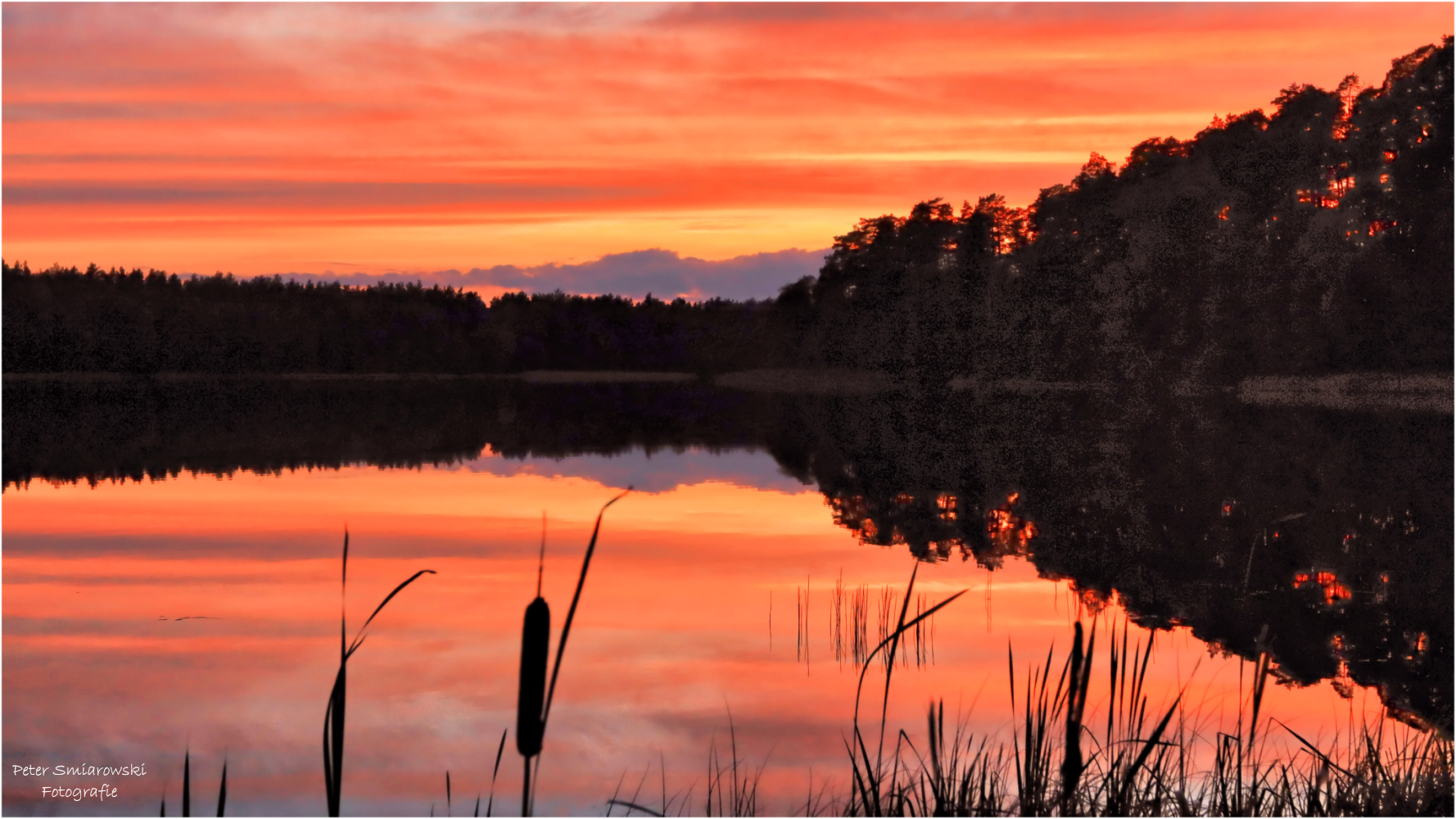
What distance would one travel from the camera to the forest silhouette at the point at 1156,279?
58.6 m

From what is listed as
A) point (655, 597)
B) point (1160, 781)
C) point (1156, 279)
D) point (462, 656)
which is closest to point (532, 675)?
point (1160, 781)

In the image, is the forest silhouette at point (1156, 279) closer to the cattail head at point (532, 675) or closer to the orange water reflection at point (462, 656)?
the orange water reflection at point (462, 656)

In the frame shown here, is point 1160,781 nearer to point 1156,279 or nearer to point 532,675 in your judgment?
point 532,675

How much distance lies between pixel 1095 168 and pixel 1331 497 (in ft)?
193

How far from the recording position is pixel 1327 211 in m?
61.6

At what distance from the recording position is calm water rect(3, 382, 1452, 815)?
9094 mm

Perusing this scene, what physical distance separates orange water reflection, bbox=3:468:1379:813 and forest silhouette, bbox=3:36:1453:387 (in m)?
48.2

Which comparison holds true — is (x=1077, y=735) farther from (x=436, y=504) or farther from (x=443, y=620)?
(x=436, y=504)

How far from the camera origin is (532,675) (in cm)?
224

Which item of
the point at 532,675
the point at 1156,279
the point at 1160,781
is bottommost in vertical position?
the point at 1160,781

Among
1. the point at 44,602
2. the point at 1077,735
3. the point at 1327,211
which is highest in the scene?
the point at 1327,211

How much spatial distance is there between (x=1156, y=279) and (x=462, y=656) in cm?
6209

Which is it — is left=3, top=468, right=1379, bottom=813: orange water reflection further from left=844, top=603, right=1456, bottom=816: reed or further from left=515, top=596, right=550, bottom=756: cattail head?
left=515, top=596, right=550, bottom=756: cattail head

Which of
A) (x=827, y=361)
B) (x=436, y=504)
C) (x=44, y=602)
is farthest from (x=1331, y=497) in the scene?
(x=827, y=361)
